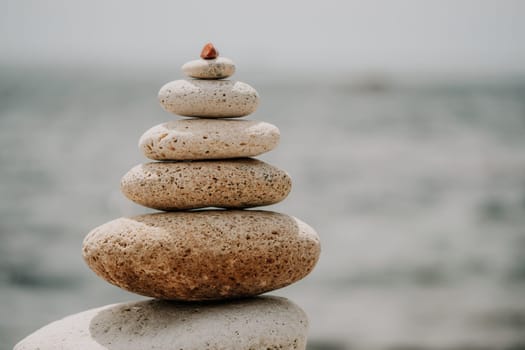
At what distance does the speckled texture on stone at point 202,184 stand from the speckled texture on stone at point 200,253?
0.08 metres

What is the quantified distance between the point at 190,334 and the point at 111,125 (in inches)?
691

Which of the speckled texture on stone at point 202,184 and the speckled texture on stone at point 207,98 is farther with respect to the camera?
the speckled texture on stone at point 207,98

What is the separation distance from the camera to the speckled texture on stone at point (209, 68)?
14.5 ft

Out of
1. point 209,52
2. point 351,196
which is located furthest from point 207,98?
point 351,196

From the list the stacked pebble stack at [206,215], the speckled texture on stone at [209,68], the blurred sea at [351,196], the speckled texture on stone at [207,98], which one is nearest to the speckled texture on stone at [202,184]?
the stacked pebble stack at [206,215]

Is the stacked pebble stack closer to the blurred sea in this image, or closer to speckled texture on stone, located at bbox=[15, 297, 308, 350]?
speckled texture on stone, located at bbox=[15, 297, 308, 350]

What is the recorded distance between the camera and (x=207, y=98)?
4348 mm

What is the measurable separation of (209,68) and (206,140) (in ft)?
1.63

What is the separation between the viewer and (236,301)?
14.7 ft

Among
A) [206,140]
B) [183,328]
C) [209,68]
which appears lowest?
[183,328]

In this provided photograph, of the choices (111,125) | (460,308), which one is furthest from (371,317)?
(111,125)

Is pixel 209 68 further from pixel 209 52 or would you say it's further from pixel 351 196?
pixel 351 196

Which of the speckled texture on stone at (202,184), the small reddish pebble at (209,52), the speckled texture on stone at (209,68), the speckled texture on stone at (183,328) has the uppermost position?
the small reddish pebble at (209,52)

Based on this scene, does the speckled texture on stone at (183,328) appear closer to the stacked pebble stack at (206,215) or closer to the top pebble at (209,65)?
the stacked pebble stack at (206,215)
